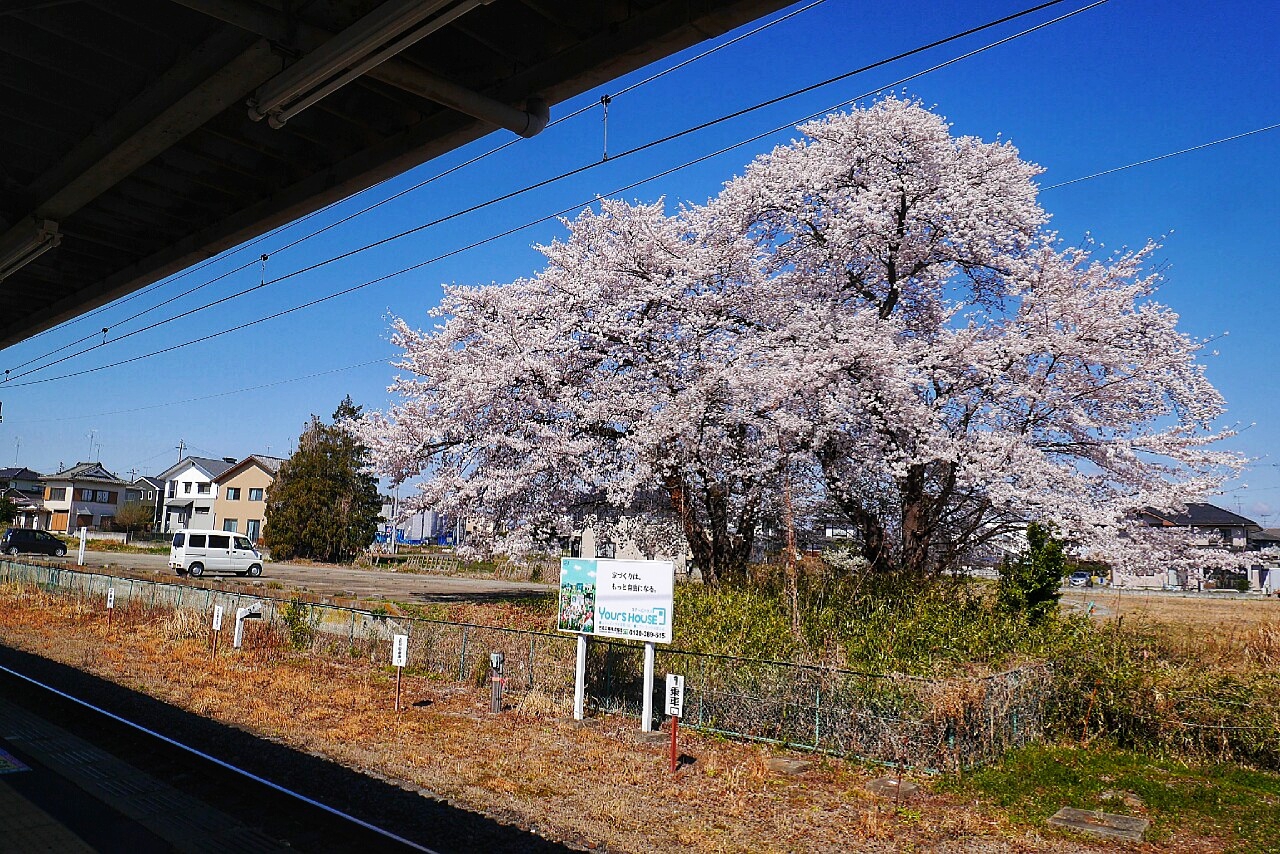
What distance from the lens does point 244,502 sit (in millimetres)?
Answer: 79188

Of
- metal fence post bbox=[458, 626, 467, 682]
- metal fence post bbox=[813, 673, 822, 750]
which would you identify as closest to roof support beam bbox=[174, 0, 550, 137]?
metal fence post bbox=[813, 673, 822, 750]

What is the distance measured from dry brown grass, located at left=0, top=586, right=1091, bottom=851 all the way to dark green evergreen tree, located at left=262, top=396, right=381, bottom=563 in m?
40.2

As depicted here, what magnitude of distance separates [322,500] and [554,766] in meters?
50.7

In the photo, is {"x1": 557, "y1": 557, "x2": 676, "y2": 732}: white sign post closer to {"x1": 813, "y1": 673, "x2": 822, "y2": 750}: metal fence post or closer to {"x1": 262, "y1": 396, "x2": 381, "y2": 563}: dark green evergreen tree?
{"x1": 813, "y1": 673, "x2": 822, "y2": 750}: metal fence post

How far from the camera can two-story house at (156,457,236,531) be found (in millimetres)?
84375

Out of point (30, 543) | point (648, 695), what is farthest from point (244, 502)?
point (648, 695)

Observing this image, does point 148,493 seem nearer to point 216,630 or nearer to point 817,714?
point 216,630

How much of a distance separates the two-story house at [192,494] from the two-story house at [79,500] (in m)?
8.99

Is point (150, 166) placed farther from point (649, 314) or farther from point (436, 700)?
point (649, 314)

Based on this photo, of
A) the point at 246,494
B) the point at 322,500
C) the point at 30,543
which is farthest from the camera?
the point at 246,494

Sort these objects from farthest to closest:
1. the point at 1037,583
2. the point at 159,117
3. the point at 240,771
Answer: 1. the point at 1037,583
2. the point at 240,771
3. the point at 159,117

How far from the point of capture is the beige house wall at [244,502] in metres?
78.4

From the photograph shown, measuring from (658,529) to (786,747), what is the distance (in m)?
13.0

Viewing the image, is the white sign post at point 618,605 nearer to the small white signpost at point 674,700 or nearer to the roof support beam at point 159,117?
the small white signpost at point 674,700
